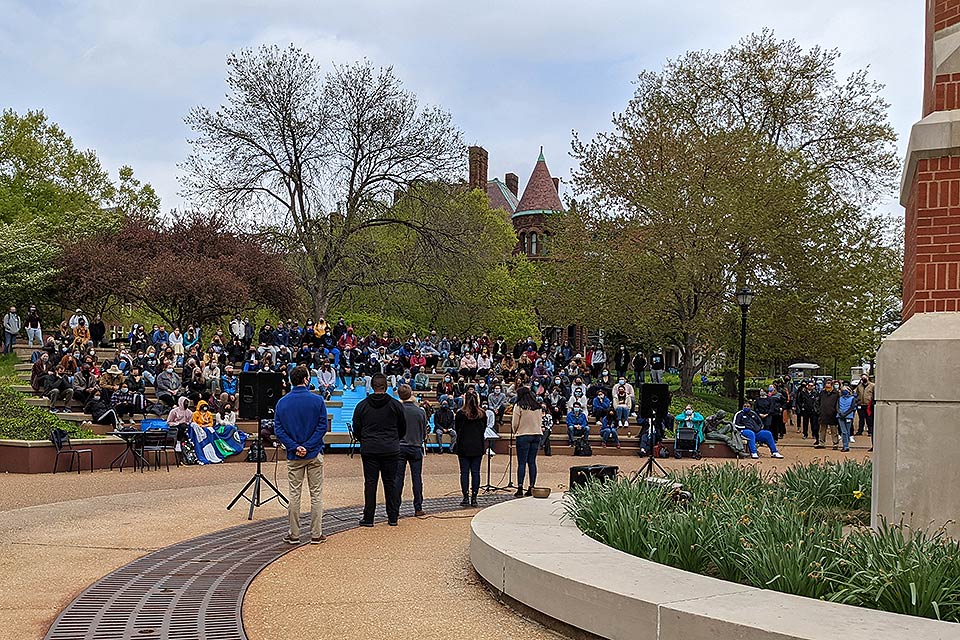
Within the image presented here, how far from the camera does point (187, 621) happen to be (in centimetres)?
640

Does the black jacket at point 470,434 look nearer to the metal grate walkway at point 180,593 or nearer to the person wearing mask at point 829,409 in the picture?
the metal grate walkway at point 180,593

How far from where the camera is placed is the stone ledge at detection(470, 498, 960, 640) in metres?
4.80

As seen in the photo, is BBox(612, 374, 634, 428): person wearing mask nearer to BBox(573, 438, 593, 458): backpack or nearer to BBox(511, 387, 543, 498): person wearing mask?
BBox(573, 438, 593, 458): backpack

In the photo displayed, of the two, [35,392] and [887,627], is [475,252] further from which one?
[887,627]

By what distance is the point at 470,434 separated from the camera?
41.4 feet

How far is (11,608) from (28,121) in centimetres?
5128

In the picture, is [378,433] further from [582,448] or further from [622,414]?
[622,414]

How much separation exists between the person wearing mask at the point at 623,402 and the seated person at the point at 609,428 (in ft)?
0.77

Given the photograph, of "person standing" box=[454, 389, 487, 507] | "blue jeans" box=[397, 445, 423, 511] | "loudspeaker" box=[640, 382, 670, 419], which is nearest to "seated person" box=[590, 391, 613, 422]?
"loudspeaker" box=[640, 382, 670, 419]

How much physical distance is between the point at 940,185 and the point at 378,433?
6208mm

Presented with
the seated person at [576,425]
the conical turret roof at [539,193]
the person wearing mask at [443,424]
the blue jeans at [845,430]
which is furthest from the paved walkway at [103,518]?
the conical turret roof at [539,193]

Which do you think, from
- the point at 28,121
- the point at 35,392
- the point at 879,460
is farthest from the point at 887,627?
the point at 28,121

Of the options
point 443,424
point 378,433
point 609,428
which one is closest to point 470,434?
point 378,433

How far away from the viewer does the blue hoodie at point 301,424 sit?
371 inches
